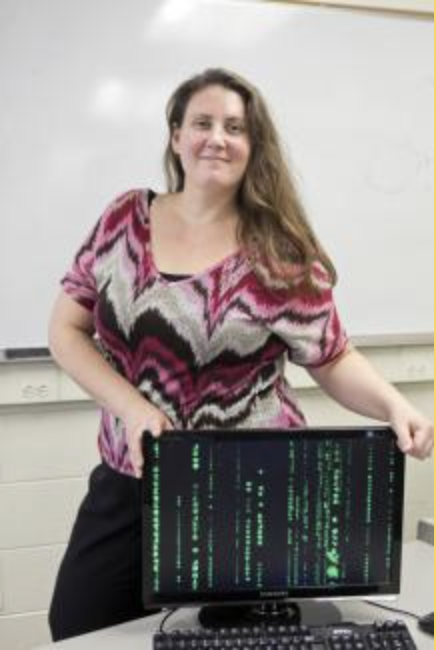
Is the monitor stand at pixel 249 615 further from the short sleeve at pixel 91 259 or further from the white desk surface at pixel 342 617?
the short sleeve at pixel 91 259

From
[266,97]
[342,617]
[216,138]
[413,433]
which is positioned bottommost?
[342,617]

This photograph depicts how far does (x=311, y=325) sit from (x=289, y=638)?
0.51 m

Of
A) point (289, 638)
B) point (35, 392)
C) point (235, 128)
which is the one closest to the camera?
point (289, 638)

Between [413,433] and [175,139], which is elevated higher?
[175,139]

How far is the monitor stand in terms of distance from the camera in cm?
112

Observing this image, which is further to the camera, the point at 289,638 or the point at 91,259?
the point at 91,259

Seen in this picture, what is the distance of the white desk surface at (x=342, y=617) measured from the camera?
1.09 meters

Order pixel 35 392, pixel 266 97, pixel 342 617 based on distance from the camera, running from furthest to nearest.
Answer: pixel 266 97 → pixel 35 392 → pixel 342 617

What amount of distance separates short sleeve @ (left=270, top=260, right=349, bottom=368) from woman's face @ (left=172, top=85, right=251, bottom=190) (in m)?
0.24

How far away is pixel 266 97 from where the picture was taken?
7.10 ft

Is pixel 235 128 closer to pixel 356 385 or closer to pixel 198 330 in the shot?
pixel 198 330

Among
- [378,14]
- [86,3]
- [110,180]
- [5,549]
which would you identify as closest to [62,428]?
[5,549]

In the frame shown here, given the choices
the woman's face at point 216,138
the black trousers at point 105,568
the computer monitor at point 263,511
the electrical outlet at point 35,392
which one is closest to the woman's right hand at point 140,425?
the computer monitor at point 263,511

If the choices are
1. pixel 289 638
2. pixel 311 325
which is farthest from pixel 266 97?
pixel 289 638
